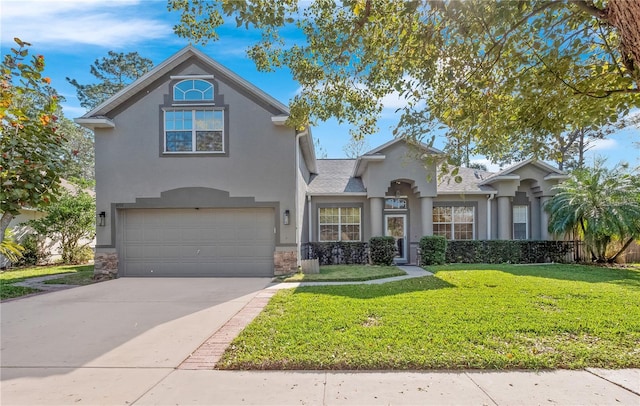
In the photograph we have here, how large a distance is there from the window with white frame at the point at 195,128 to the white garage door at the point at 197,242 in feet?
7.50

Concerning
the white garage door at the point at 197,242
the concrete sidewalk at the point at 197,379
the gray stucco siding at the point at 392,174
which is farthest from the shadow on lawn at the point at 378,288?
the gray stucco siding at the point at 392,174

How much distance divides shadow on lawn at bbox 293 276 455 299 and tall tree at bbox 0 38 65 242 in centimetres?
620

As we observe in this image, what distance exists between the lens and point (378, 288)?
917 cm

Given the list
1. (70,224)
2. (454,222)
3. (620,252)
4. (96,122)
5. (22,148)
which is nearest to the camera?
(22,148)

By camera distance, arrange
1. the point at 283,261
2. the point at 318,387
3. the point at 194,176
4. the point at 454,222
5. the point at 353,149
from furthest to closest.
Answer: the point at 353,149, the point at 454,222, the point at 194,176, the point at 283,261, the point at 318,387

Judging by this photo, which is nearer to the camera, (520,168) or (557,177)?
(557,177)

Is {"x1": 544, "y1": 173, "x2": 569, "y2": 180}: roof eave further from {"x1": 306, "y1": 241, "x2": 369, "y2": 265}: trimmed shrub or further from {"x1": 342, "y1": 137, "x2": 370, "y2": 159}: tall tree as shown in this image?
{"x1": 342, "y1": 137, "x2": 370, "y2": 159}: tall tree

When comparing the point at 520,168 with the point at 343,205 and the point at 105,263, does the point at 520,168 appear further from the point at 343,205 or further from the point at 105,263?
the point at 105,263

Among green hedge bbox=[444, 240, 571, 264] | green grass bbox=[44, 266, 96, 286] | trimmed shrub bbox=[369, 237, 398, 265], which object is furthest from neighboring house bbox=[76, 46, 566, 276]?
green hedge bbox=[444, 240, 571, 264]

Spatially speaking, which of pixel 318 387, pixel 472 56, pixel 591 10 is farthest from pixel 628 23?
pixel 318 387

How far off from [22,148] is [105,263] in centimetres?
984

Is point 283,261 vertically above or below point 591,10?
below

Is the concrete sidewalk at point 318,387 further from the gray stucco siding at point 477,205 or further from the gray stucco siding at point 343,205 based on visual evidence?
the gray stucco siding at point 477,205

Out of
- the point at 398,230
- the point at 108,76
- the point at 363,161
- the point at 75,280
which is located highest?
the point at 108,76
